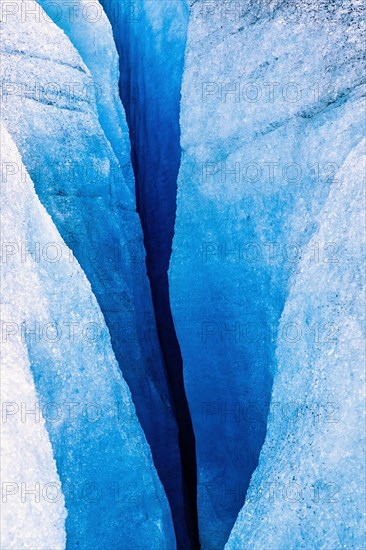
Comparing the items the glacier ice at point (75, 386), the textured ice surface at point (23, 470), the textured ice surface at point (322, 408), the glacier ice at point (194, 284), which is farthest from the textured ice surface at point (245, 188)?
the textured ice surface at point (23, 470)

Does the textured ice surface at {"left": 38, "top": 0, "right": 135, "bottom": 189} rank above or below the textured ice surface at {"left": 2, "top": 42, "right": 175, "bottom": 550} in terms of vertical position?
above

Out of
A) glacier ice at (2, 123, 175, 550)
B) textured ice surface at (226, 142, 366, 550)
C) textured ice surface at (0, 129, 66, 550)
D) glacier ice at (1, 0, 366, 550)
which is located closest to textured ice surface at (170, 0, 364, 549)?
glacier ice at (1, 0, 366, 550)

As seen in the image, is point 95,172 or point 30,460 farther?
point 95,172

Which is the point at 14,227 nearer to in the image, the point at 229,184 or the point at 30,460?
the point at 30,460

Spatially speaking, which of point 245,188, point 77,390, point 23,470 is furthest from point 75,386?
point 245,188

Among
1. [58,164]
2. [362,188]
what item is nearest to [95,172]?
[58,164]

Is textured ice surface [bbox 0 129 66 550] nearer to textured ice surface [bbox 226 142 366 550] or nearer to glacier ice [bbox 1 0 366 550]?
glacier ice [bbox 1 0 366 550]
